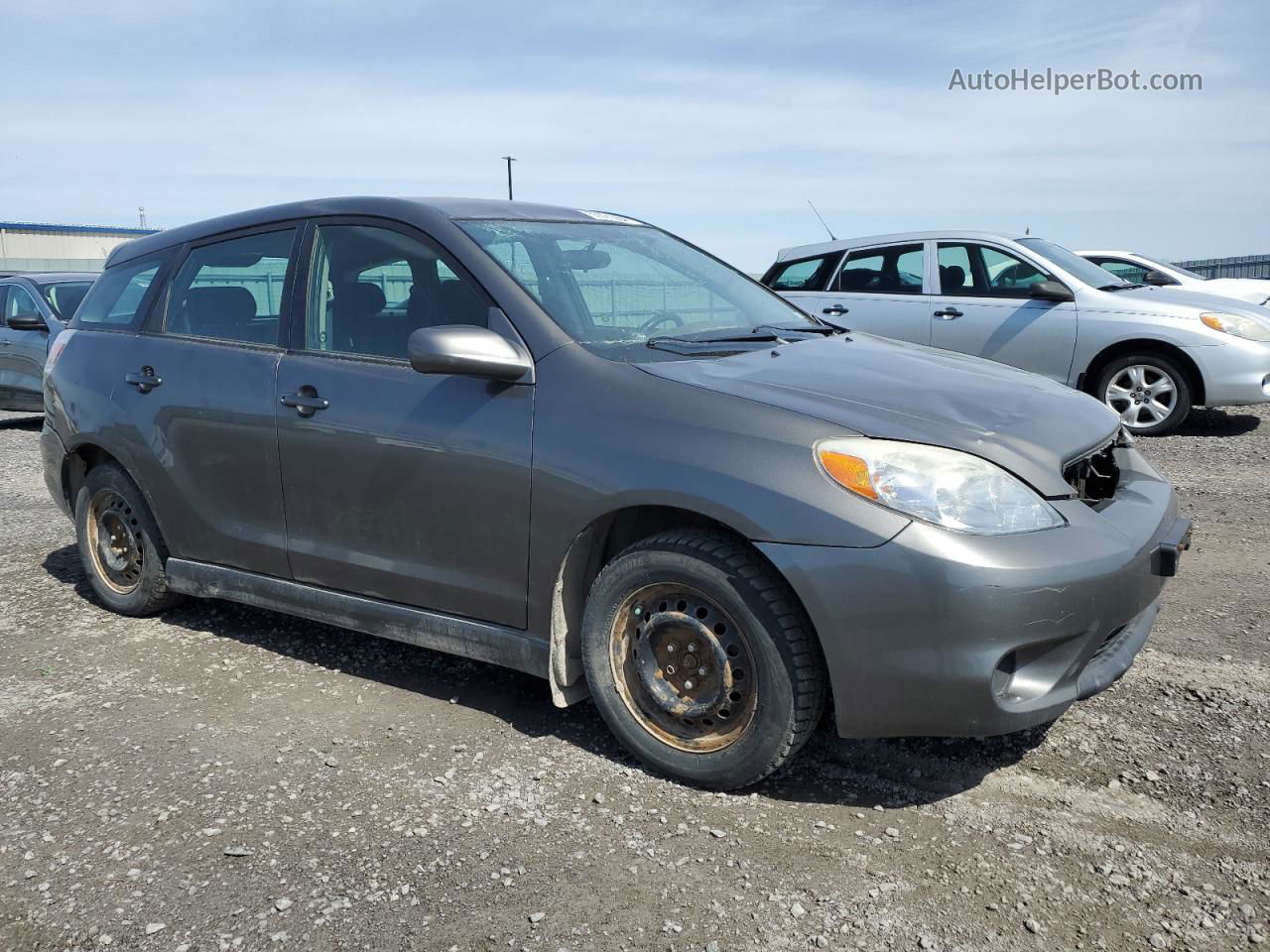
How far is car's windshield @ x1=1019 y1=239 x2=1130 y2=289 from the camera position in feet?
30.4

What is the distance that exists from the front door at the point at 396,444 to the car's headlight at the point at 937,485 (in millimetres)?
999

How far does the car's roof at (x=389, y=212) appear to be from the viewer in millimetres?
3879

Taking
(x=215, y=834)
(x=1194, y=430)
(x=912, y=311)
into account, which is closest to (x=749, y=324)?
(x=215, y=834)

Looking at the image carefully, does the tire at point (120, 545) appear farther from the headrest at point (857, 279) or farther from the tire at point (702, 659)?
the headrest at point (857, 279)

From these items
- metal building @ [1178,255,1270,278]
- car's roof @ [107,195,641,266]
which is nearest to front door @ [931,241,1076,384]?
car's roof @ [107,195,641,266]

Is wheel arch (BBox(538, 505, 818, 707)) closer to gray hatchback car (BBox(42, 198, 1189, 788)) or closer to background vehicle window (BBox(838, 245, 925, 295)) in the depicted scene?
gray hatchback car (BBox(42, 198, 1189, 788))

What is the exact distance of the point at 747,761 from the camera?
3.06m

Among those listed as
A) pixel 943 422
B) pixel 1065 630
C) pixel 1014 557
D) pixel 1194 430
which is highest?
pixel 943 422

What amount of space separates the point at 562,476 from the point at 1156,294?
7.50 m

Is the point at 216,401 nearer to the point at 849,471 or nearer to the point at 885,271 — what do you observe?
the point at 849,471

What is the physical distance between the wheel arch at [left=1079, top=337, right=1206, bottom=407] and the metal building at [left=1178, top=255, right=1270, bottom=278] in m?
14.4

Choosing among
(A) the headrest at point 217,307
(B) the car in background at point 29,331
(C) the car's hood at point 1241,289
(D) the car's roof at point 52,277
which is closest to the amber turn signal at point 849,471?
(A) the headrest at point 217,307

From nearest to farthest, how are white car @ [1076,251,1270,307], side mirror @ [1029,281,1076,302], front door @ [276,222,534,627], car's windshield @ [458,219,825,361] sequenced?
front door @ [276,222,534,627] → car's windshield @ [458,219,825,361] → side mirror @ [1029,281,1076,302] → white car @ [1076,251,1270,307]

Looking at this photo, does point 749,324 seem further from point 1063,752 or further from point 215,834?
point 215,834
